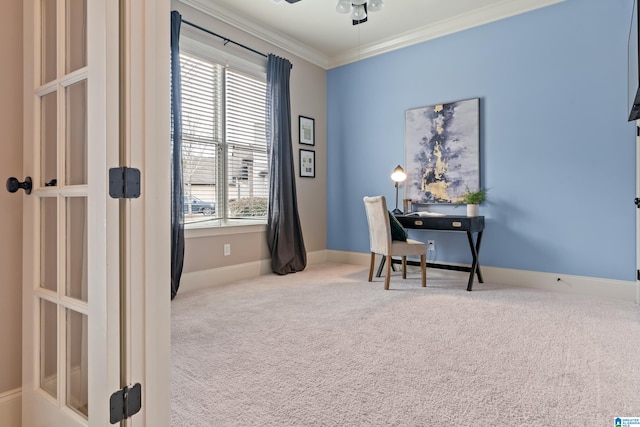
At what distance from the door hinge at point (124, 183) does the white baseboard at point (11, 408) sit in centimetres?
92

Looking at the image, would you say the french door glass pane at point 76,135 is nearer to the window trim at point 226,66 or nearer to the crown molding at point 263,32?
the window trim at point 226,66

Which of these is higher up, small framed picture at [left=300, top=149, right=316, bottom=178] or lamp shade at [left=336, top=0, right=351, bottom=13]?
lamp shade at [left=336, top=0, right=351, bottom=13]

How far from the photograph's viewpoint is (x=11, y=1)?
1328 millimetres

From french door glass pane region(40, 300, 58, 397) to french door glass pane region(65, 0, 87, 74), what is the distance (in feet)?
2.63

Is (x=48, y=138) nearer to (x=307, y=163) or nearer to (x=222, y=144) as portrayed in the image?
(x=222, y=144)

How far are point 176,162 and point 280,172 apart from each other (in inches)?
50.0

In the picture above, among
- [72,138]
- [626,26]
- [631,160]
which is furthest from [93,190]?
[626,26]

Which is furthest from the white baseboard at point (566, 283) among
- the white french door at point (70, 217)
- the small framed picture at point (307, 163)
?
the white french door at point (70, 217)

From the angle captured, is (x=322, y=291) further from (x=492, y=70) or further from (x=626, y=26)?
(x=626, y=26)

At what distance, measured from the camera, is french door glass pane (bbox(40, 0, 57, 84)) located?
1.25 meters

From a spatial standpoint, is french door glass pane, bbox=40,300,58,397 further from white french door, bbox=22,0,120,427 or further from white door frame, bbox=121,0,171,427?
white door frame, bbox=121,0,171,427

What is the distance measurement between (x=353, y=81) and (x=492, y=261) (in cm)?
283

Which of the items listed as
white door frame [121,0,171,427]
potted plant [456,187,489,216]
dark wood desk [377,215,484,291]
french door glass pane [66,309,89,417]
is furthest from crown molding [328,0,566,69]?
french door glass pane [66,309,89,417]

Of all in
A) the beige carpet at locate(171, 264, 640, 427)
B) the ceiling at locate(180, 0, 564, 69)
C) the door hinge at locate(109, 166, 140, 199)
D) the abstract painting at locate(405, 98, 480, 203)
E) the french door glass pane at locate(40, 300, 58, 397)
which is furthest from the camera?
the abstract painting at locate(405, 98, 480, 203)
